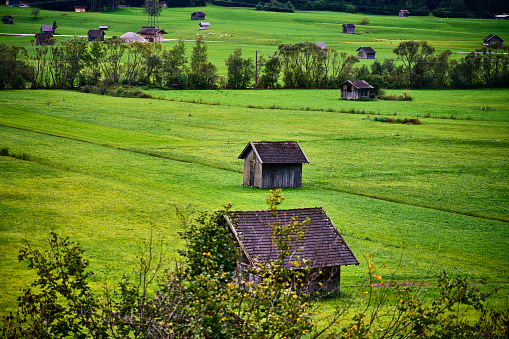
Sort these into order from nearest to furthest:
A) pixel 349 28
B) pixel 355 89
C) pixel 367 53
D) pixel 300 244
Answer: pixel 300 244 < pixel 355 89 < pixel 367 53 < pixel 349 28

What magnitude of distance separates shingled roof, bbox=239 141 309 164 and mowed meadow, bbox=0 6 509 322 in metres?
2.26

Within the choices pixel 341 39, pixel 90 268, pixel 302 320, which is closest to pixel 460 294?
pixel 302 320

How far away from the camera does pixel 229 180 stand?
44.7m

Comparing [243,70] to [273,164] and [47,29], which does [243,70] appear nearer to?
[273,164]

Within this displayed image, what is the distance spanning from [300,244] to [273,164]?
19929 millimetres

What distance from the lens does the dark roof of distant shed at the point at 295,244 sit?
21.6 metres

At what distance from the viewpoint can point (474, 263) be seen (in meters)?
28.3

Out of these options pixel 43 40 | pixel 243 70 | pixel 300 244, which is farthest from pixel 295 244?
pixel 43 40

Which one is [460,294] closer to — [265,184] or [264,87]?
[265,184]

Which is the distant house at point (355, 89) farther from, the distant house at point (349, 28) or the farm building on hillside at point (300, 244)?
the distant house at point (349, 28)

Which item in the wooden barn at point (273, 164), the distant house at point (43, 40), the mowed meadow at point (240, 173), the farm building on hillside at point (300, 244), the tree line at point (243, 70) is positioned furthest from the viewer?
the distant house at point (43, 40)

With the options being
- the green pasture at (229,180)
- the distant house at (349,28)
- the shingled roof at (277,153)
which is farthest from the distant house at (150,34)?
the shingled roof at (277,153)

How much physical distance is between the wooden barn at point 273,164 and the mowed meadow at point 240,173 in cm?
A: 132

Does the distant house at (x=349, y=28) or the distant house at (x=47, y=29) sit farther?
the distant house at (x=349, y=28)
